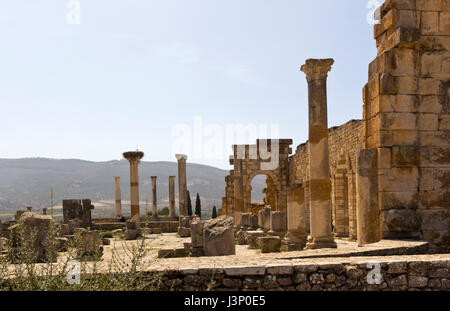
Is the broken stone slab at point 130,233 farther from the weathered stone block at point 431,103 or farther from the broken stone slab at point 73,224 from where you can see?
the weathered stone block at point 431,103

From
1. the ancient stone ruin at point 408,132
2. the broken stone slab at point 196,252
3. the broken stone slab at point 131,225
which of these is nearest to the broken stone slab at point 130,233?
the broken stone slab at point 131,225

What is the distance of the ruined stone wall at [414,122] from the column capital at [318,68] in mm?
4577

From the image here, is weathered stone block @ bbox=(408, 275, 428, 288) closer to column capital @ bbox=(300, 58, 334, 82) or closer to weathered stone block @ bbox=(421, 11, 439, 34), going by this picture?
weathered stone block @ bbox=(421, 11, 439, 34)

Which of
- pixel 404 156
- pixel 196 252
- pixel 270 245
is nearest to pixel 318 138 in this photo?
pixel 270 245

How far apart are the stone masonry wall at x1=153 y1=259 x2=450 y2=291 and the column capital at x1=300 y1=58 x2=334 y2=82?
26.6 ft

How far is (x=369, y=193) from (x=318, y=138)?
4.98 m

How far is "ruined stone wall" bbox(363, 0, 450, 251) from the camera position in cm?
714

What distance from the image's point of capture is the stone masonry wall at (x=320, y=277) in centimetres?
461

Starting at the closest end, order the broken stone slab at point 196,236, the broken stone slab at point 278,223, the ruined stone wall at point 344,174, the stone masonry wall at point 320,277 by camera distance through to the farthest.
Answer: the stone masonry wall at point 320,277
the broken stone slab at point 196,236
the broken stone slab at point 278,223
the ruined stone wall at point 344,174

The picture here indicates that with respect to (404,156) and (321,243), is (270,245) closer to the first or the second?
(321,243)

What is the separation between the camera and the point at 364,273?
4.65 metres

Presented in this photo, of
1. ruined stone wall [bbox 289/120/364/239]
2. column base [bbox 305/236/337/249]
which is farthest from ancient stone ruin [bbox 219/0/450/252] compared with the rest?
ruined stone wall [bbox 289/120/364/239]
